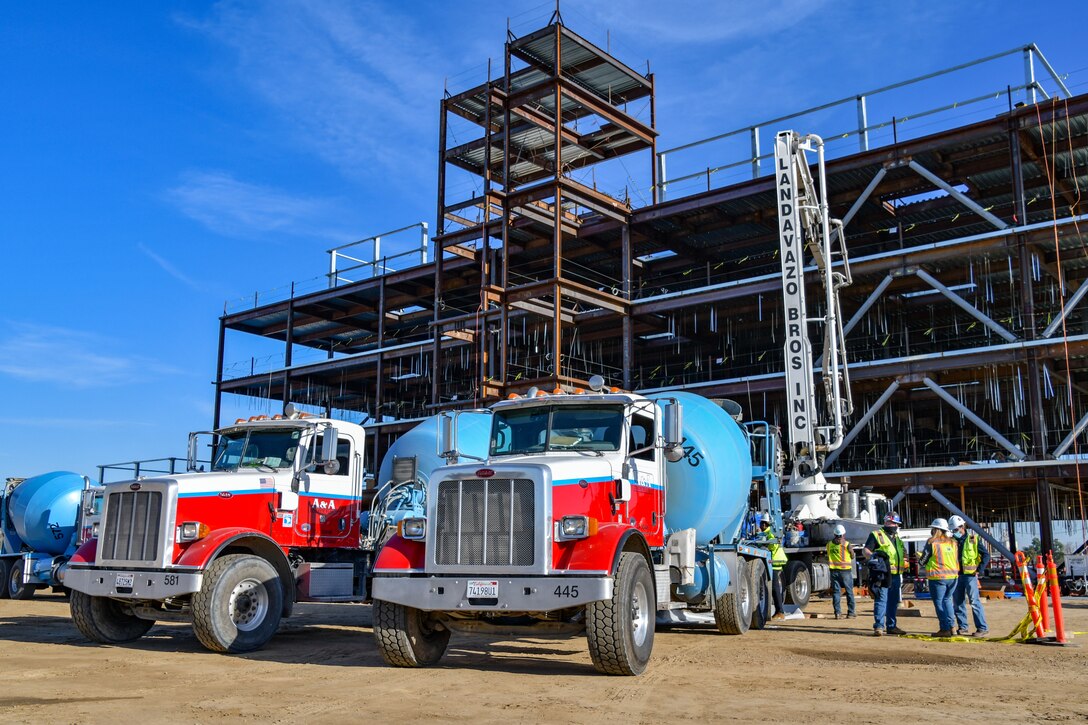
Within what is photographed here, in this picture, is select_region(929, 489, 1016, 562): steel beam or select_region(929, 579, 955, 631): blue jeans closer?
select_region(929, 579, 955, 631): blue jeans

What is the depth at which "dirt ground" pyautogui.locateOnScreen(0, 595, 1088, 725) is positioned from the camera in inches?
320

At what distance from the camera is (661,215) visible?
4078 centimetres

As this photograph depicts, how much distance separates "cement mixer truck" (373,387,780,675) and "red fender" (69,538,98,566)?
4.94 m

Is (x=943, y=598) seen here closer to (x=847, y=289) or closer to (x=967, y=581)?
(x=967, y=581)

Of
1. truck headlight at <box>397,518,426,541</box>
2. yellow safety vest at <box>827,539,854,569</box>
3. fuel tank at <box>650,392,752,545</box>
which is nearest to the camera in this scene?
truck headlight at <box>397,518,426,541</box>

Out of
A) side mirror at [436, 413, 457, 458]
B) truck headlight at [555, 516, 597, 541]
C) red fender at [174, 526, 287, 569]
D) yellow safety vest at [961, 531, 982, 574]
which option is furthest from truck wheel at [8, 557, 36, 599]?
Result: yellow safety vest at [961, 531, 982, 574]

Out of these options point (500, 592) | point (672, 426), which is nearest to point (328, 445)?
point (500, 592)

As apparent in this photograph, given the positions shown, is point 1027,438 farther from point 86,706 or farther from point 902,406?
point 86,706

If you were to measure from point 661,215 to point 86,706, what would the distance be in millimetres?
34841

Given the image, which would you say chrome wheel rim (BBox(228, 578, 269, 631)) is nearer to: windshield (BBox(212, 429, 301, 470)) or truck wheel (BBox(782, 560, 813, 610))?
windshield (BBox(212, 429, 301, 470))

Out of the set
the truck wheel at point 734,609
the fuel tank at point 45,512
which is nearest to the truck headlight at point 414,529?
the truck wheel at point 734,609

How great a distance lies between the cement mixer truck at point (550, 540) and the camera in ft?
32.7

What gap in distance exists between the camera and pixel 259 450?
14.6 m

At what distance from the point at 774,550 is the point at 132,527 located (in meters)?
11.1
